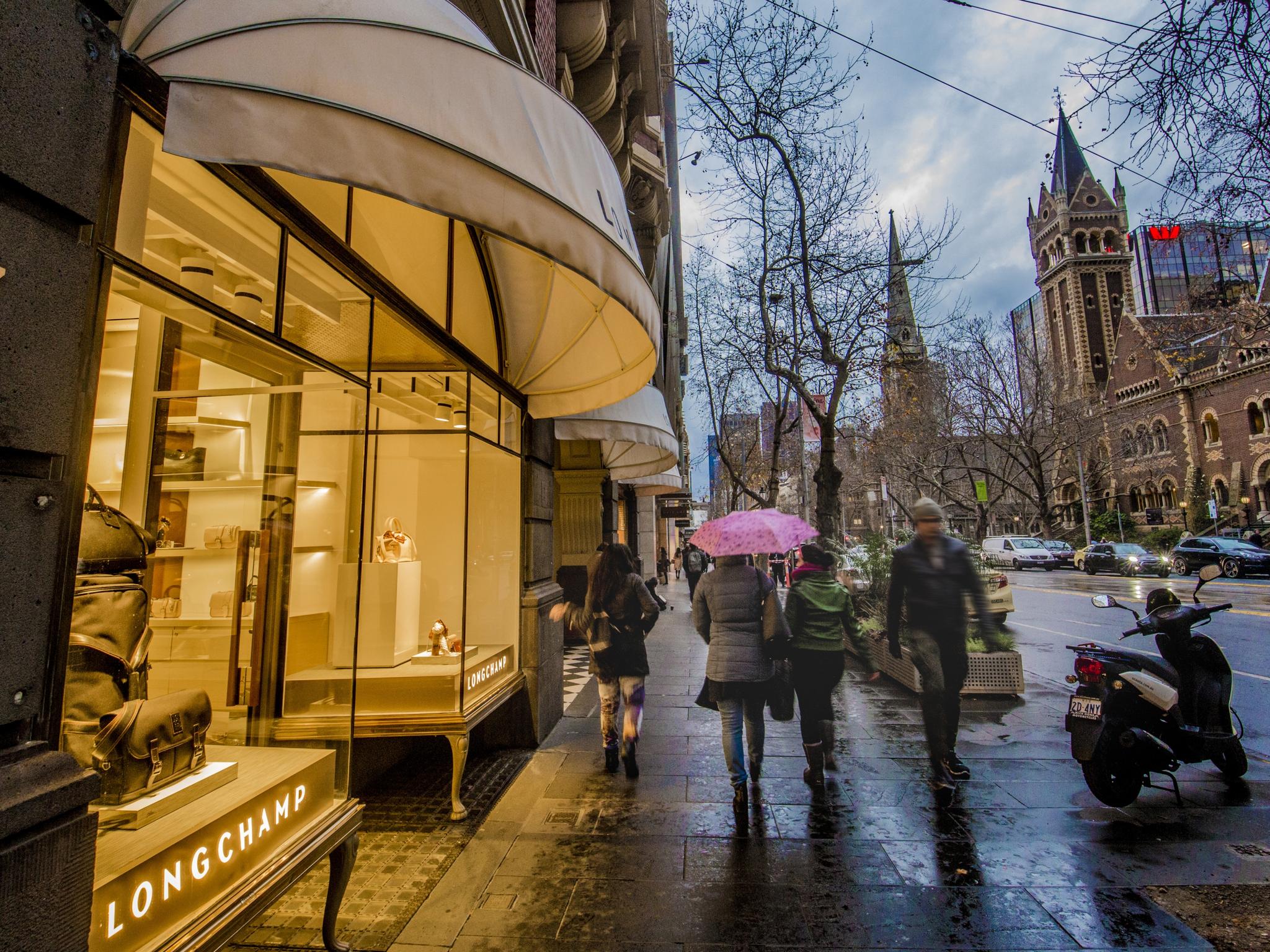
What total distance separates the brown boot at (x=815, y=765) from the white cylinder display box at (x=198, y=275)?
4.90 meters

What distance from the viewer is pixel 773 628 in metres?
4.68

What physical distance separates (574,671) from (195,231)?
8.96 meters

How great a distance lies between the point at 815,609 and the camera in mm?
4980

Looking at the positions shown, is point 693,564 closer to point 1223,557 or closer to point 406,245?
point 406,245

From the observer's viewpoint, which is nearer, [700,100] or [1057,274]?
[700,100]

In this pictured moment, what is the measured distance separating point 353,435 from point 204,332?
45.4 inches

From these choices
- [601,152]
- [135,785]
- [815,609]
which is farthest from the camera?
[815,609]

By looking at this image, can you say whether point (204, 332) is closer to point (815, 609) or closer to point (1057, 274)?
point (815, 609)

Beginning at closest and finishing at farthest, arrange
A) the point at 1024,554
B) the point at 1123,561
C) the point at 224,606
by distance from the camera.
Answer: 1. the point at 224,606
2. the point at 1123,561
3. the point at 1024,554

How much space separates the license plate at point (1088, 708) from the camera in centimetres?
432

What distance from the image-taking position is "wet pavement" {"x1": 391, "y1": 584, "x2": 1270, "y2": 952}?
304cm

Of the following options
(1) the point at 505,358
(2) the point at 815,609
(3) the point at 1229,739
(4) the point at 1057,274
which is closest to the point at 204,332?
(1) the point at 505,358

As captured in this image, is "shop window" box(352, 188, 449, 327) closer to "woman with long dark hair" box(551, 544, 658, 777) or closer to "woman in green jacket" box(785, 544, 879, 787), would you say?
"woman with long dark hair" box(551, 544, 658, 777)

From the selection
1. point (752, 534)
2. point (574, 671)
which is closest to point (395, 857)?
point (752, 534)
